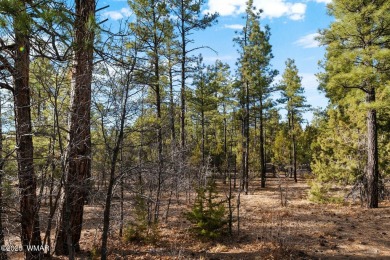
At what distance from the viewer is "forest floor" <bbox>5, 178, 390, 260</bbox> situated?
7.00 m

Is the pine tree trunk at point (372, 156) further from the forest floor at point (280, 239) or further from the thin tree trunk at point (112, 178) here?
the thin tree trunk at point (112, 178)

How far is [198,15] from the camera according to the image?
14727 millimetres

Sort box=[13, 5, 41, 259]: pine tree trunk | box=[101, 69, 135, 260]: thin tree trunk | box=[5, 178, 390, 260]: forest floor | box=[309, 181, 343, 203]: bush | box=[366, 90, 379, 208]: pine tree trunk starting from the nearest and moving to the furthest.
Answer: box=[101, 69, 135, 260]: thin tree trunk < box=[13, 5, 41, 259]: pine tree trunk < box=[5, 178, 390, 260]: forest floor < box=[366, 90, 379, 208]: pine tree trunk < box=[309, 181, 343, 203]: bush

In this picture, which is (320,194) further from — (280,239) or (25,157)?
(25,157)

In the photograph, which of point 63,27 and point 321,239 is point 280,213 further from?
point 63,27

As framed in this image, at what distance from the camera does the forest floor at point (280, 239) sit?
700 centimetres

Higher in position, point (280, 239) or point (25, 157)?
point (25, 157)

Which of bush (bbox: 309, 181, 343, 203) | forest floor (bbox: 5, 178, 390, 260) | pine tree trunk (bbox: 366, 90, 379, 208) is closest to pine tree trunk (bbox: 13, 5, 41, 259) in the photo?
forest floor (bbox: 5, 178, 390, 260)

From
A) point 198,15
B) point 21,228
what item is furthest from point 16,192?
point 198,15

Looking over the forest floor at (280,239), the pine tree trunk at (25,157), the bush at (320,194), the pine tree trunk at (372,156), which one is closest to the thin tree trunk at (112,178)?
the pine tree trunk at (25,157)

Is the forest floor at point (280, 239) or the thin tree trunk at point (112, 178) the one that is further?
the forest floor at point (280, 239)

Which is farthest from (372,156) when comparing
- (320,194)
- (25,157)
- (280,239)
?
(25,157)

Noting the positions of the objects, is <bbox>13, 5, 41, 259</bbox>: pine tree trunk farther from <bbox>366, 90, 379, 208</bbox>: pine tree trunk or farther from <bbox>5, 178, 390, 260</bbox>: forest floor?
<bbox>366, 90, 379, 208</bbox>: pine tree trunk

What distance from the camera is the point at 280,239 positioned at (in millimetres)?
7434
